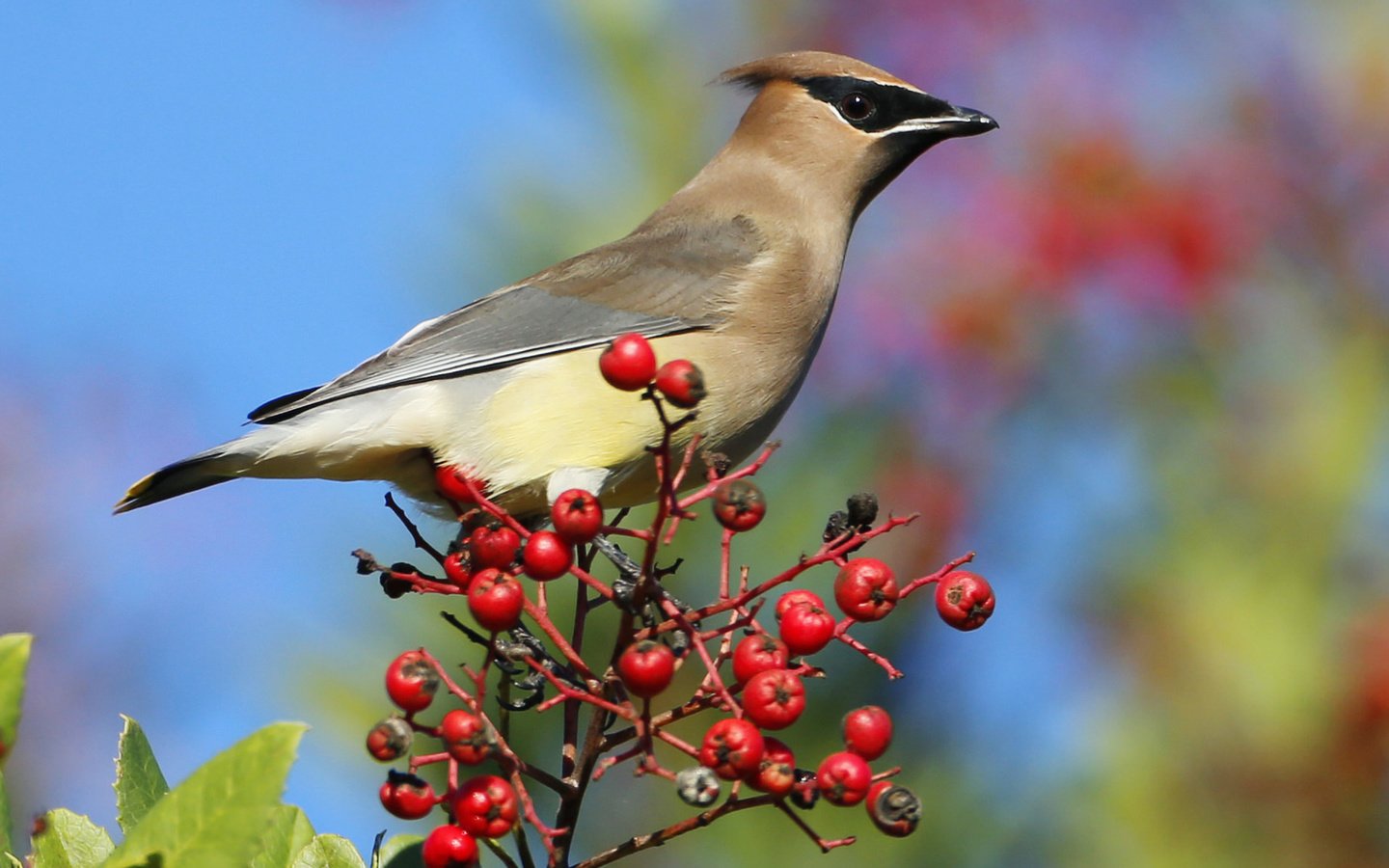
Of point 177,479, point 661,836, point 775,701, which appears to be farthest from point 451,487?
point 661,836

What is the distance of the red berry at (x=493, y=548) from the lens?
2506 mm

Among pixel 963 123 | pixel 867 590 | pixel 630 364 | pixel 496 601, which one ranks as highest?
pixel 963 123

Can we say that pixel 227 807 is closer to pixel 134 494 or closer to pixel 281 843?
pixel 281 843

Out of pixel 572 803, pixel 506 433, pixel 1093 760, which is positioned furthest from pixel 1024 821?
pixel 572 803

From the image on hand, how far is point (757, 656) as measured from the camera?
2164mm

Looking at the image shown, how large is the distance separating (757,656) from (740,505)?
184mm

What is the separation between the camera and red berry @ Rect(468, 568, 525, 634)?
7.25 ft

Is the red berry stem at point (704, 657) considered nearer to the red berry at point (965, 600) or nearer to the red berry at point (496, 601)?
the red berry at point (496, 601)

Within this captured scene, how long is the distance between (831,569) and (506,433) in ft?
2.41

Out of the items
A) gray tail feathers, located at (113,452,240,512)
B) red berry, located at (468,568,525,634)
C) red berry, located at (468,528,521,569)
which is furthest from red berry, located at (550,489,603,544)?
gray tail feathers, located at (113,452,240,512)

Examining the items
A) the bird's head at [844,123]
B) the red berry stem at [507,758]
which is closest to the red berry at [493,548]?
the red berry stem at [507,758]

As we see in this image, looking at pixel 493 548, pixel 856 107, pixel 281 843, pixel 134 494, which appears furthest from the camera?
pixel 856 107

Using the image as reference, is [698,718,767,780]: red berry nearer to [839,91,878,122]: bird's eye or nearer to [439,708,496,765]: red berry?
[439,708,496,765]: red berry

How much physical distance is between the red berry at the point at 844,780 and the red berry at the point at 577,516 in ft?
1.40
